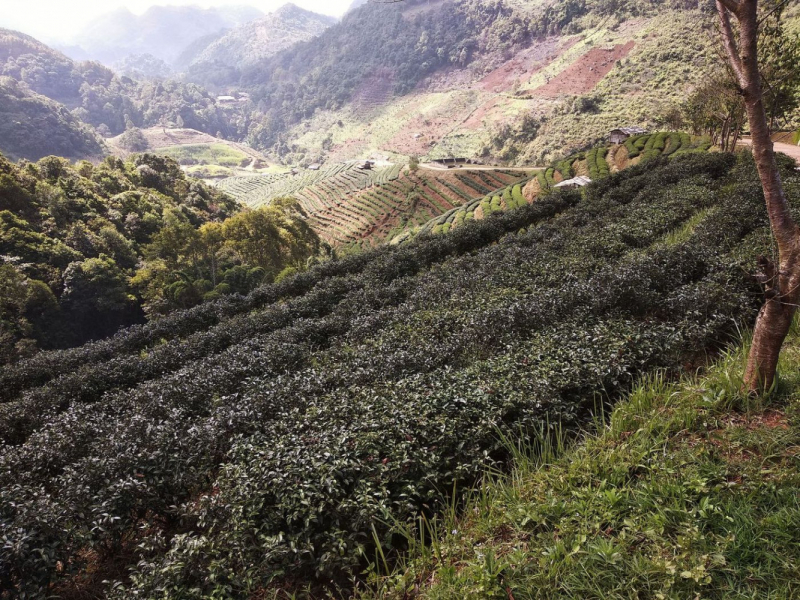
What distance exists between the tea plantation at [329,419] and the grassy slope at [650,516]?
553mm

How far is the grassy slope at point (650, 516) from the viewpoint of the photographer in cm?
271

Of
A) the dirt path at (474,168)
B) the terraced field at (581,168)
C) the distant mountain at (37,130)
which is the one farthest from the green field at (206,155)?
the terraced field at (581,168)

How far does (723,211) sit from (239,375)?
50.8 feet

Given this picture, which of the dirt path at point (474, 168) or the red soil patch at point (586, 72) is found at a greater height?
the red soil patch at point (586, 72)

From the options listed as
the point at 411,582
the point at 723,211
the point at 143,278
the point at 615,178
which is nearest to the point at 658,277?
the point at 723,211

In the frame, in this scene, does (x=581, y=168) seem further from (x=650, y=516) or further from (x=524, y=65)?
(x=524, y=65)

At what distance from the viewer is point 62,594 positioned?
14.7ft

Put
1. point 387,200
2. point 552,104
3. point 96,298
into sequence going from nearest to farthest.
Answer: point 96,298 < point 387,200 < point 552,104

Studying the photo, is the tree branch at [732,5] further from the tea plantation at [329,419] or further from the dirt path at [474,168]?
the dirt path at [474,168]

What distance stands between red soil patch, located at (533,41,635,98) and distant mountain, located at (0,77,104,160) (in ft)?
499

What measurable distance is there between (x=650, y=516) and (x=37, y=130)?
17080 centimetres

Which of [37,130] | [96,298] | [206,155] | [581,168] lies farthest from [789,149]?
[206,155]

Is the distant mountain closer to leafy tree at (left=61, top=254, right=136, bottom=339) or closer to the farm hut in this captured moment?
leafy tree at (left=61, top=254, right=136, bottom=339)

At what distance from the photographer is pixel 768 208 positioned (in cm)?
361
